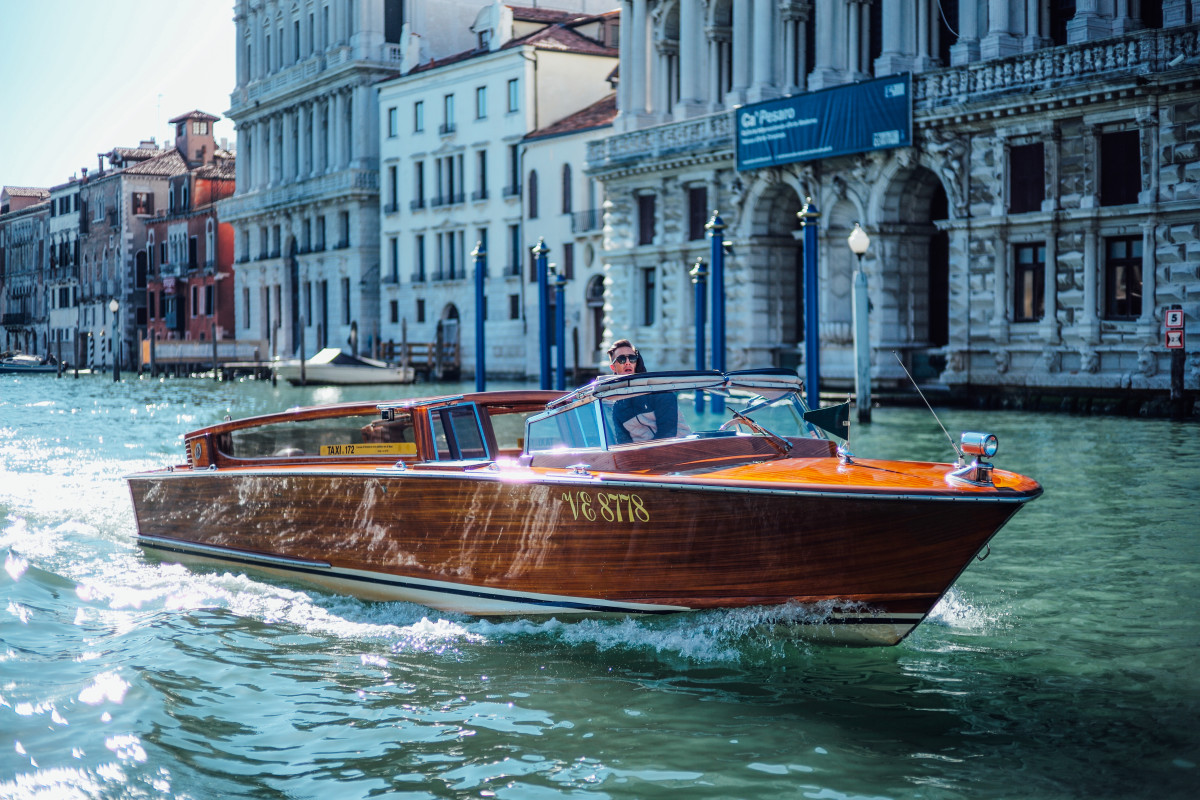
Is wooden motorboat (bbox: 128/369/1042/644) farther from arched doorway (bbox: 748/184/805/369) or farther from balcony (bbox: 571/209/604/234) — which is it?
balcony (bbox: 571/209/604/234)

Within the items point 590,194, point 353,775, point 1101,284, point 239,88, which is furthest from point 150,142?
point 353,775

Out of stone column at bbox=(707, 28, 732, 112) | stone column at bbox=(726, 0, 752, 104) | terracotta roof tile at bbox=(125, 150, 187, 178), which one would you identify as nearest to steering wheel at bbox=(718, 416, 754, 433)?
stone column at bbox=(726, 0, 752, 104)

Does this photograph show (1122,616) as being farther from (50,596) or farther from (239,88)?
(239,88)

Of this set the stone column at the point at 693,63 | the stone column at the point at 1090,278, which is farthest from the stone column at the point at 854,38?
the stone column at the point at 1090,278

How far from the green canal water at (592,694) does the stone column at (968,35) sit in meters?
20.9

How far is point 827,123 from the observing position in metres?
32.6

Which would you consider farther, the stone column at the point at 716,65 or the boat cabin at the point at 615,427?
the stone column at the point at 716,65

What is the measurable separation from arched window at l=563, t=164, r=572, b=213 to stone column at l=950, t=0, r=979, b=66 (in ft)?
60.7

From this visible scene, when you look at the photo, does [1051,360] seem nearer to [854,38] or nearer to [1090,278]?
[1090,278]

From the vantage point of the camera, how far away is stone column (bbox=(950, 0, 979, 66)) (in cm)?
3062

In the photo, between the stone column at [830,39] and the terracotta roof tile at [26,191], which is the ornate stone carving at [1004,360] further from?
the terracotta roof tile at [26,191]

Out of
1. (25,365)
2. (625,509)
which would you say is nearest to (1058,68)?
(625,509)

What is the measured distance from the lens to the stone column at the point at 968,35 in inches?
1206

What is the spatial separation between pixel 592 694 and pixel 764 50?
101 feet
